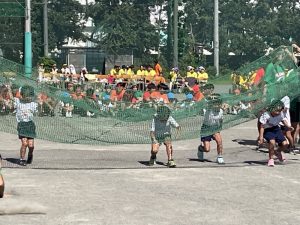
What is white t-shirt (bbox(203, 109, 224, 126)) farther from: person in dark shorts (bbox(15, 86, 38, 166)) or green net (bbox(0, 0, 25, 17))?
green net (bbox(0, 0, 25, 17))

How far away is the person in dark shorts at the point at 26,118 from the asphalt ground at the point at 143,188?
0.33 meters

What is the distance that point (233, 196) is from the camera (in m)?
10.9

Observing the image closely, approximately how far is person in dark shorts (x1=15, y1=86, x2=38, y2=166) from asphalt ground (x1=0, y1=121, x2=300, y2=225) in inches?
13.0

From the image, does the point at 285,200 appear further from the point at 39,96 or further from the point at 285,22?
the point at 285,22

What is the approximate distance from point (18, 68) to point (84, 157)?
233cm

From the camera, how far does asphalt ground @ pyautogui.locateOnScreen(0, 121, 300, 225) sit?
9.38 metres

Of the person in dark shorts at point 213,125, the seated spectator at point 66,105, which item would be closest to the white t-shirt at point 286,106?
the person in dark shorts at point 213,125

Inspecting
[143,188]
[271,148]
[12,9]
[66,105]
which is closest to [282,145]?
[271,148]

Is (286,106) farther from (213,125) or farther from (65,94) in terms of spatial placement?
(65,94)

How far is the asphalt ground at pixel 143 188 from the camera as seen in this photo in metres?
9.38

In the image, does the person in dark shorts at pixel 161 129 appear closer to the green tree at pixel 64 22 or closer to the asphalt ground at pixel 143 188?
the asphalt ground at pixel 143 188

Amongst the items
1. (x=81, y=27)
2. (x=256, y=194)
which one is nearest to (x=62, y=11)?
(x=81, y=27)

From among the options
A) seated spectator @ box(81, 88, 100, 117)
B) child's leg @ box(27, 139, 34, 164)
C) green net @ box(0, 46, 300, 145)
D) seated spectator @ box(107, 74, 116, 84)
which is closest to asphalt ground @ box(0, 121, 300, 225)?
child's leg @ box(27, 139, 34, 164)

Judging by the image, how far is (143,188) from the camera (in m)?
11.6
